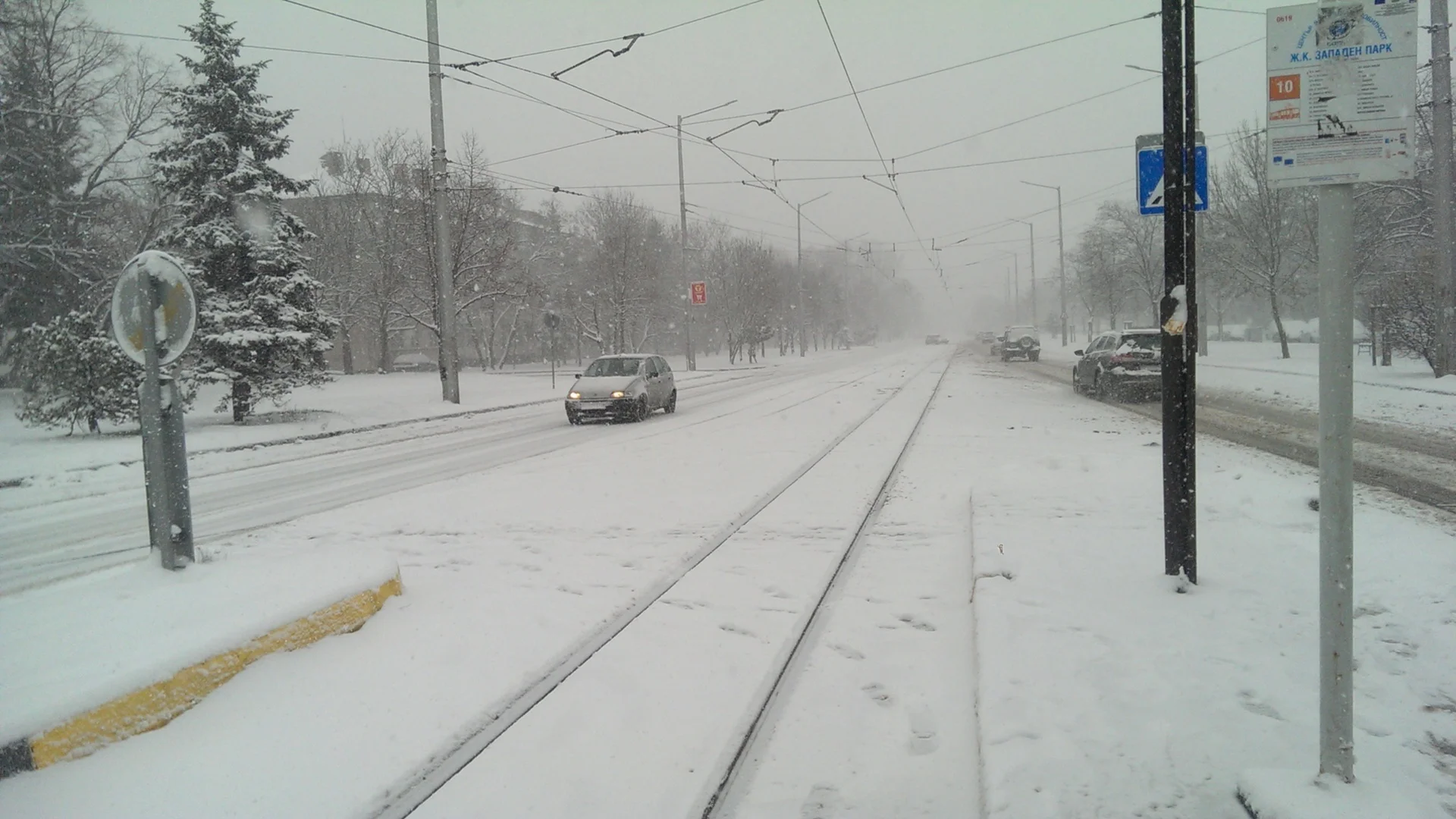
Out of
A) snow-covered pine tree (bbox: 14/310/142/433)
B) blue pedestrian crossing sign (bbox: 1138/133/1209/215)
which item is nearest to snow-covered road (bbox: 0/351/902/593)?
snow-covered pine tree (bbox: 14/310/142/433)

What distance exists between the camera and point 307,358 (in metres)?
20.9

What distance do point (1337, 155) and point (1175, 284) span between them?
7.73ft

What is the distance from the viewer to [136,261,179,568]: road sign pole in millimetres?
5375

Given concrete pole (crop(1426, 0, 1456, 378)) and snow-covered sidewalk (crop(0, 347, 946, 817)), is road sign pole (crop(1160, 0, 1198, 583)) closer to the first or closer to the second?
snow-covered sidewalk (crop(0, 347, 946, 817))

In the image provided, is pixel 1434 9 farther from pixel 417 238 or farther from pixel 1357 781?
pixel 417 238

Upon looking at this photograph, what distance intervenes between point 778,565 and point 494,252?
2962cm

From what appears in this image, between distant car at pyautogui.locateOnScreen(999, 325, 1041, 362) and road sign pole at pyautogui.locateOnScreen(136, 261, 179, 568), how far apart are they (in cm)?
4492

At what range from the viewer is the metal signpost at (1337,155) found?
109 inches

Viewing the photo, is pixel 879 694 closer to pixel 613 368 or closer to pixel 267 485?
pixel 267 485

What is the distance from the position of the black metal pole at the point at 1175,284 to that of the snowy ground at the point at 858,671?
0.54 metres

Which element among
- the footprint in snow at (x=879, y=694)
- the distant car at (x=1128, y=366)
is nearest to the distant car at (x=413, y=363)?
the distant car at (x=1128, y=366)

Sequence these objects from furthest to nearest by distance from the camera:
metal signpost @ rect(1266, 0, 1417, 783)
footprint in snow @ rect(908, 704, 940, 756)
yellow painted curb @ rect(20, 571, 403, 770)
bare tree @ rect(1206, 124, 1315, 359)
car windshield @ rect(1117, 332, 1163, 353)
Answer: bare tree @ rect(1206, 124, 1315, 359) → car windshield @ rect(1117, 332, 1163, 353) → footprint in snow @ rect(908, 704, 940, 756) → yellow painted curb @ rect(20, 571, 403, 770) → metal signpost @ rect(1266, 0, 1417, 783)

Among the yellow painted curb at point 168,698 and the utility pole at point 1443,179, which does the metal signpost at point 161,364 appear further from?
the utility pole at point 1443,179

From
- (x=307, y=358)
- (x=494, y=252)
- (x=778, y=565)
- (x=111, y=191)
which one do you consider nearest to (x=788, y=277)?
(x=494, y=252)
